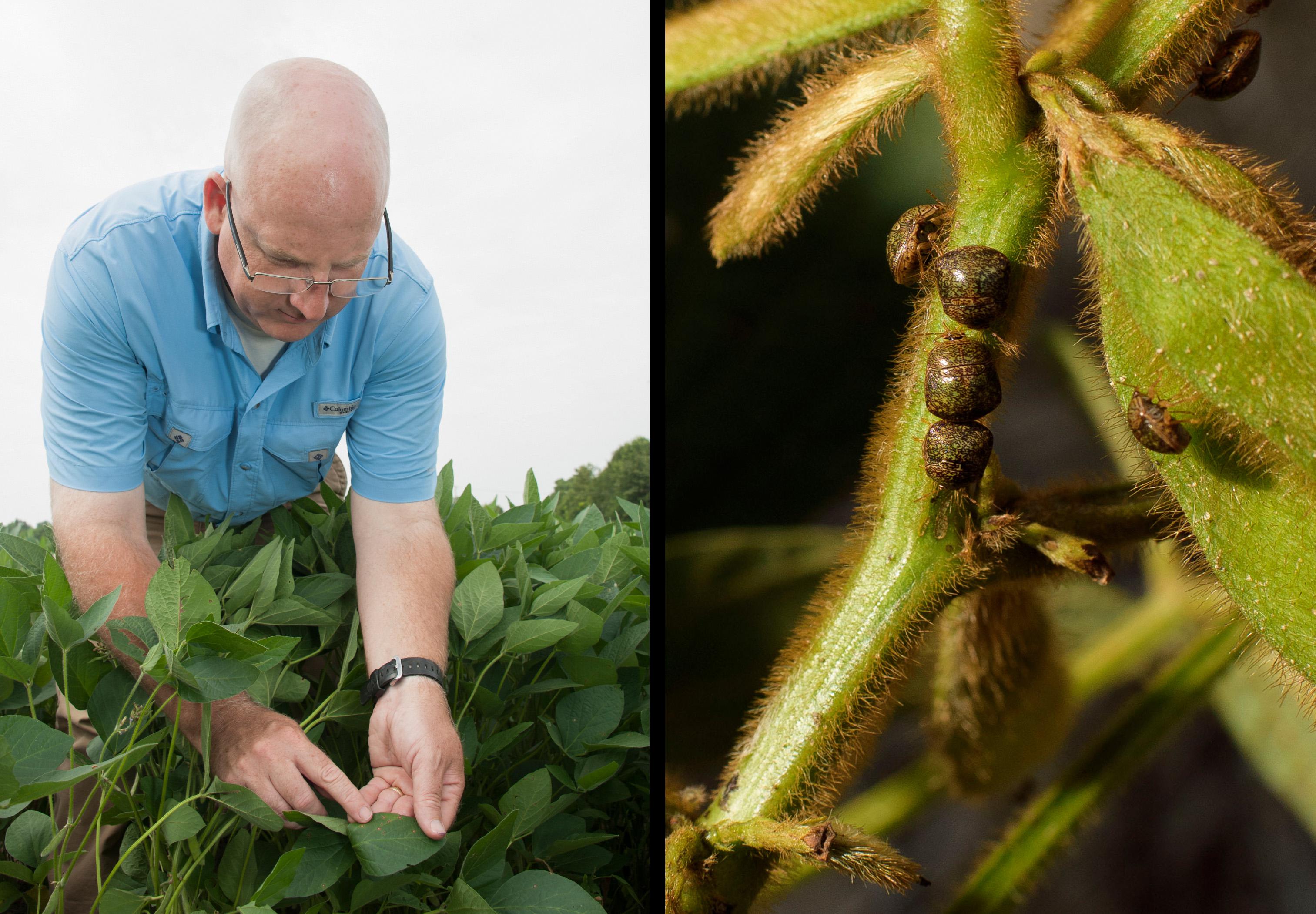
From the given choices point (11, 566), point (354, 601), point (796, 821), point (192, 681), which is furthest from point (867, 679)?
point (11, 566)

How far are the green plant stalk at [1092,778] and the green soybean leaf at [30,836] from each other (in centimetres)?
43

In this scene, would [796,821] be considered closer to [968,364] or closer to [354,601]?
[968,364]

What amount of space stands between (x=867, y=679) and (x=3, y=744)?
33cm

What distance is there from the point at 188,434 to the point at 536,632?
382mm

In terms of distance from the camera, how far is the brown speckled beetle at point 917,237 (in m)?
0.30

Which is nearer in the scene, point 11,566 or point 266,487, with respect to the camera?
point 11,566

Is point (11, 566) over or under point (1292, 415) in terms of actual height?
under

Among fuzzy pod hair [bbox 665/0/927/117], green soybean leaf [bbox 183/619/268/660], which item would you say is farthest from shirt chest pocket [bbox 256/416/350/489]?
fuzzy pod hair [bbox 665/0/927/117]

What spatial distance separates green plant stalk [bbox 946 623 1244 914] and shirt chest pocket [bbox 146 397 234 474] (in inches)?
24.2

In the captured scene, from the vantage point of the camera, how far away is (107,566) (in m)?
0.57

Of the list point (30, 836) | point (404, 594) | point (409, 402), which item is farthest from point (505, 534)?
point (30, 836)

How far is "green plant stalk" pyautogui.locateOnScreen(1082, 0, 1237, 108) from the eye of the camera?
0.28 m

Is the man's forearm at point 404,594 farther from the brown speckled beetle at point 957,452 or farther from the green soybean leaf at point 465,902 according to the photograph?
the brown speckled beetle at point 957,452

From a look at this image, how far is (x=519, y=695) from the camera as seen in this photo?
1.75ft
